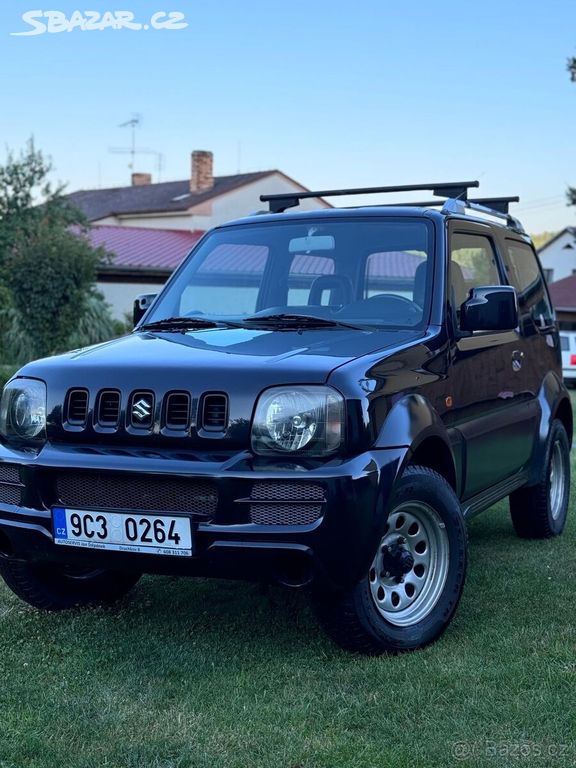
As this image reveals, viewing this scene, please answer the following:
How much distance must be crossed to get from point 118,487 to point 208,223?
42.5m

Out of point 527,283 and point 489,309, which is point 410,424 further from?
point 527,283

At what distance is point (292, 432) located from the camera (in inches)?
148

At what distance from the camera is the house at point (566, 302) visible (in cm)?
5278

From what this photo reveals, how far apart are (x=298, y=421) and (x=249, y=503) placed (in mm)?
353

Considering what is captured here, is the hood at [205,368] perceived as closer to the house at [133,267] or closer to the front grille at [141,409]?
the front grille at [141,409]

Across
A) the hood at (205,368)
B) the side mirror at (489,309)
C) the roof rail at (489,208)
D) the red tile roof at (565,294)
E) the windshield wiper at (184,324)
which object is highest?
the roof rail at (489,208)

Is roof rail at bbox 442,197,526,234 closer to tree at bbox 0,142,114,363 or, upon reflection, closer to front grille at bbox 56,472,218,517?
front grille at bbox 56,472,218,517

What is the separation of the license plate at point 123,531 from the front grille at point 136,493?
0.12 ft

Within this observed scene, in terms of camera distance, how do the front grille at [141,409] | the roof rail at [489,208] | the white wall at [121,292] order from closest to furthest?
the front grille at [141,409], the roof rail at [489,208], the white wall at [121,292]

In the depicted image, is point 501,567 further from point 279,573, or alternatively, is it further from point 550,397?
point 279,573

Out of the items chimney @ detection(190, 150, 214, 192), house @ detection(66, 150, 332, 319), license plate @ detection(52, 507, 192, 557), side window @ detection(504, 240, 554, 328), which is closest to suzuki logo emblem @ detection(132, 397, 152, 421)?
license plate @ detection(52, 507, 192, 557)

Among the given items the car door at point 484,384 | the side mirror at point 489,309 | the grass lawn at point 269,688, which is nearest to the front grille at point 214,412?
the grass lawn at point 269,688

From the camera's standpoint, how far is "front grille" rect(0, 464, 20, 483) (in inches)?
161

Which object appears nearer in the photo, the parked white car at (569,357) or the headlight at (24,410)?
the headlight at (24,410)
